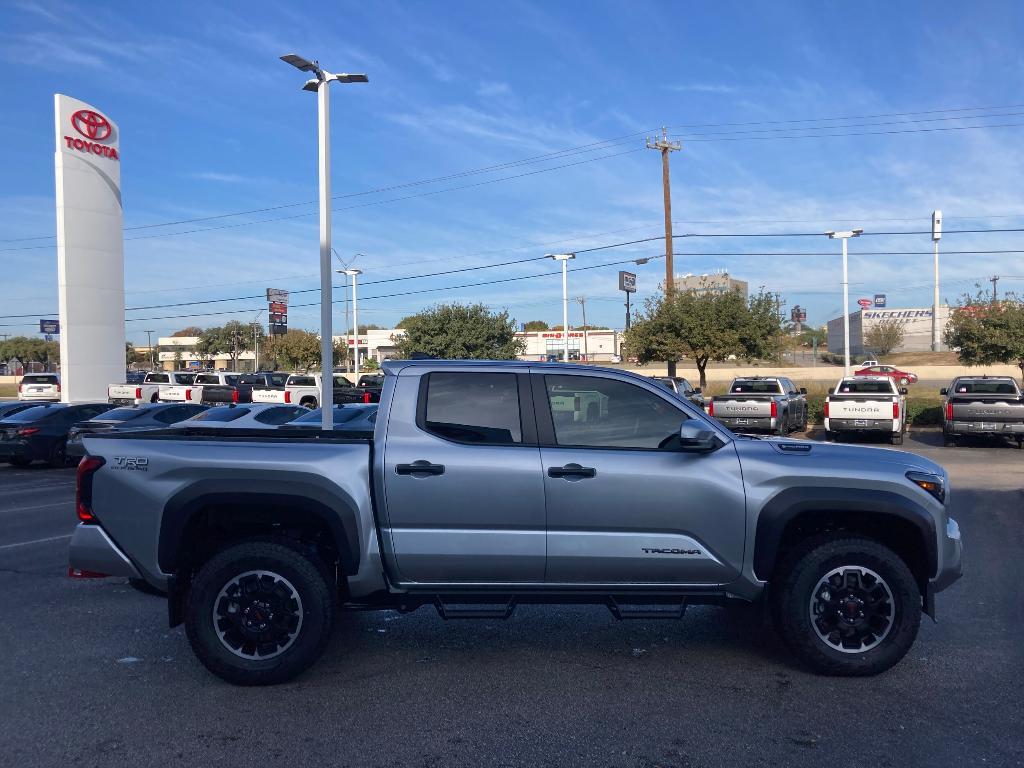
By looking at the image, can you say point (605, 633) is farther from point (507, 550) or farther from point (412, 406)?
point (412, 406)

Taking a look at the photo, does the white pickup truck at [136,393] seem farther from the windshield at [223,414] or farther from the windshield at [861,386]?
the windshield at [861,386]

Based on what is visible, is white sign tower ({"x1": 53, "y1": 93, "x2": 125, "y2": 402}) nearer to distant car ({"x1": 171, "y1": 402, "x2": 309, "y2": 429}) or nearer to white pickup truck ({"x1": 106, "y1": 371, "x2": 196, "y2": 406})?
white pickup truck ({"x1": 106, "y1": 371, "x2": 196, "y2": 406})

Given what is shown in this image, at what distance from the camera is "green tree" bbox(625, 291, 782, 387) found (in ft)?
118

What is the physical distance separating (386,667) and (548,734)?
148 centimetres

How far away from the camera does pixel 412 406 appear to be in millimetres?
5434

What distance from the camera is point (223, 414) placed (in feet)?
59.2

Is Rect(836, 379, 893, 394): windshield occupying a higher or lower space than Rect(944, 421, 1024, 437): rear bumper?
higher

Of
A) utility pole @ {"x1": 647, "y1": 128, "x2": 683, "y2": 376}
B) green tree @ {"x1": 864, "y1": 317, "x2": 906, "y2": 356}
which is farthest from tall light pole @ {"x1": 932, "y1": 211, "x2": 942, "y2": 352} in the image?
utility pole @ {"x1": 647, "y1": 128, "x2": 683, "y2": 376}

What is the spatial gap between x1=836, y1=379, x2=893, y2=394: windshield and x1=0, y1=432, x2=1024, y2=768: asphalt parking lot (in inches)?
696

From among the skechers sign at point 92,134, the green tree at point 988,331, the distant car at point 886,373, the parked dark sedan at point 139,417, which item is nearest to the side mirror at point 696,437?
the parked dark sedan at point 139,417

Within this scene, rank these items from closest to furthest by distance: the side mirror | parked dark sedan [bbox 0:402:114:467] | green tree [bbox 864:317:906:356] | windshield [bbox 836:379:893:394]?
the side mirror
parked dark sedan [bbox 0:402:114:467]
windshield [bbox 836:379:893:394]
green tree [bbox 864:317:906:356]

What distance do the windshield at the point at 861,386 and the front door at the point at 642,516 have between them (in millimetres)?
20051

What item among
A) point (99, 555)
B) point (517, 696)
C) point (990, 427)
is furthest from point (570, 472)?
point (990, 427)

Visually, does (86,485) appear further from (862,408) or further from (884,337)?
(884,337)
